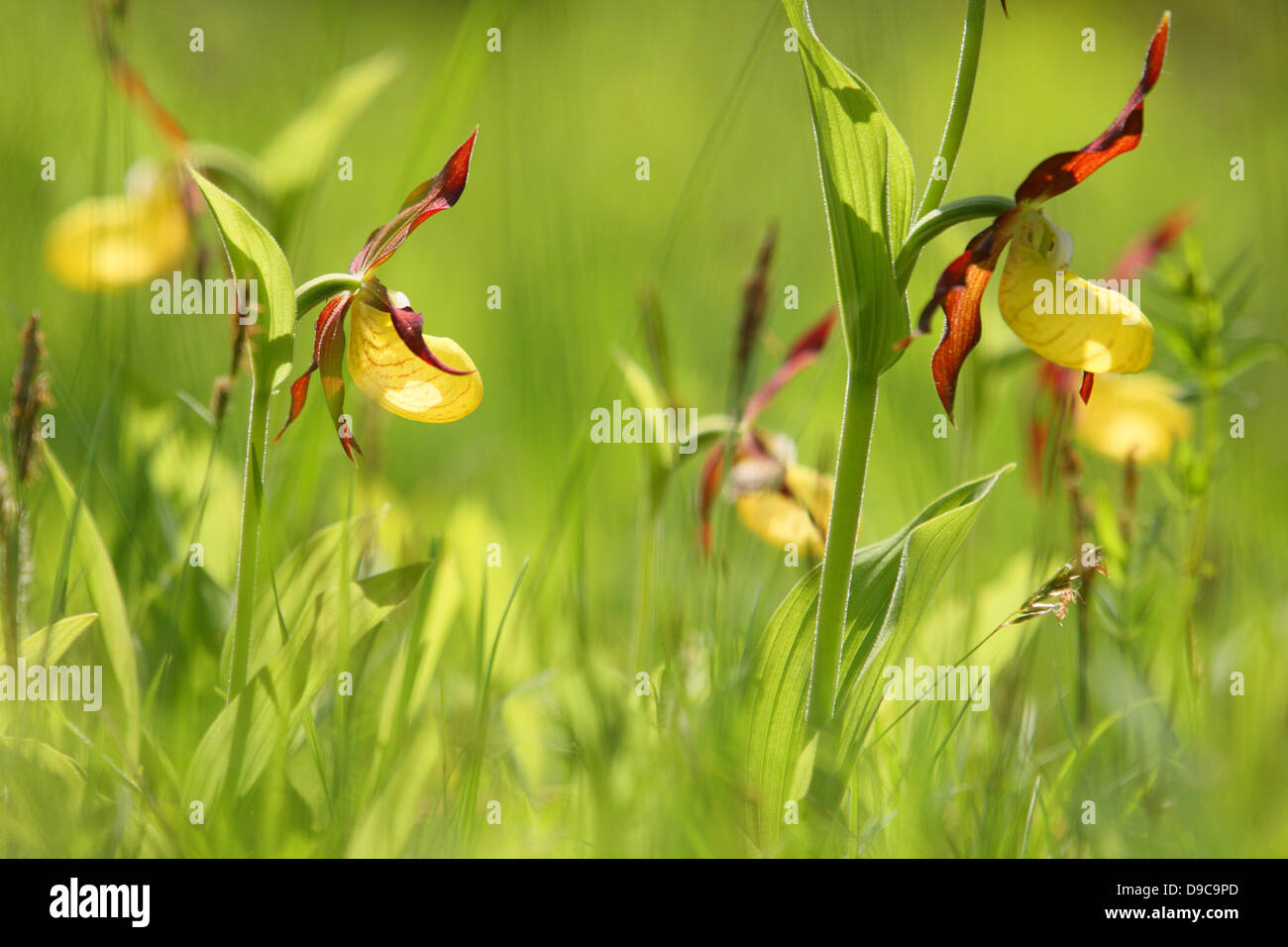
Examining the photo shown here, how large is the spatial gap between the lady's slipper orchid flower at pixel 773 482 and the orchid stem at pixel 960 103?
0.33 metres

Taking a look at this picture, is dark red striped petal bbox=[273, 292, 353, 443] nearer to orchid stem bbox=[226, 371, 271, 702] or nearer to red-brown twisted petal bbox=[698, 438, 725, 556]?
orchid stem bbox=[226, 371, 271, 702]

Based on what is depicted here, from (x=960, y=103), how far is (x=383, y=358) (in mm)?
450

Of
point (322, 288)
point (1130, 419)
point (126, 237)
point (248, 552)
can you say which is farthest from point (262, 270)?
point (1130, 419)

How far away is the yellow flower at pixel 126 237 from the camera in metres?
1.08

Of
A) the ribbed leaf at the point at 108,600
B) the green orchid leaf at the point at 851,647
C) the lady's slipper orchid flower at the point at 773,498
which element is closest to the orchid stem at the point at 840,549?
the green orchid leaf at the point at 851,647

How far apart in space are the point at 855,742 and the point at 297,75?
6.96 ft

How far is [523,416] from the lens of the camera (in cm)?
142

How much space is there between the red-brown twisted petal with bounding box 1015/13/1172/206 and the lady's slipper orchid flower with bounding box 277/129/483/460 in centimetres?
41

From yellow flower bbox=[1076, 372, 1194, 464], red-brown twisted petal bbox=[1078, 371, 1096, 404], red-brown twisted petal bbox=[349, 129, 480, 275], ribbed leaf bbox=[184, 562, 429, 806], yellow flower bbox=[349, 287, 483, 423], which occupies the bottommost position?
ribbed leaf bbox=[184, 562, 429, 806]

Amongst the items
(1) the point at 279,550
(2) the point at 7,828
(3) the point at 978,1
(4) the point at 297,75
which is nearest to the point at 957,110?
(3) the point at 978,1

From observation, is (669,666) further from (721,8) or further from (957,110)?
(721,8)

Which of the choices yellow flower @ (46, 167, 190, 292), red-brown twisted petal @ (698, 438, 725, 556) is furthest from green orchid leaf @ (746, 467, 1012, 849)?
yellow flower @ (46, 167, 190, 292)

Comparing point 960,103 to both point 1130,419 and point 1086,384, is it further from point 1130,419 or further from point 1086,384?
point 1130,419

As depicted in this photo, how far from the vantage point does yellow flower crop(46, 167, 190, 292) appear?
1078mm
